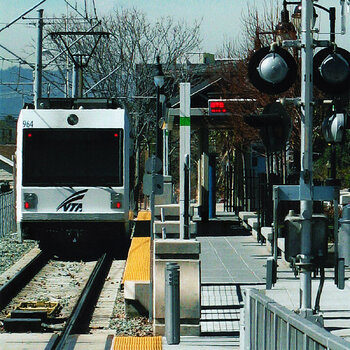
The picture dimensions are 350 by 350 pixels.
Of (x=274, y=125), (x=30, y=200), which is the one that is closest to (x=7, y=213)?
(x=30, y=200)

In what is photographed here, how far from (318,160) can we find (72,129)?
76.6ft

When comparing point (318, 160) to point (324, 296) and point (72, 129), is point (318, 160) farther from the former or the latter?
point (324, 296)

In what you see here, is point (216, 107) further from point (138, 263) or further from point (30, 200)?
point (138, 263)

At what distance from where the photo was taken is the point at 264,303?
299 inches

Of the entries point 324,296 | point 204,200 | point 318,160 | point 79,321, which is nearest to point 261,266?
point 324,296

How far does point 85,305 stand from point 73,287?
293 cm

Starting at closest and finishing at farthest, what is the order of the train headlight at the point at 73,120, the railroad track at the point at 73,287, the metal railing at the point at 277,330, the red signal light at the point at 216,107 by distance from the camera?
the metal railing at the point at 277,330, the railroad track at the point at 73,287, the train headlight at the point at 73,120, the red signal light at the point at 216,107

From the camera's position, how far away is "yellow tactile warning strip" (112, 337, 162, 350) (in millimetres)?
10964

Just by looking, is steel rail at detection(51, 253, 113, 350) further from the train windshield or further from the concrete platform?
the train windshield

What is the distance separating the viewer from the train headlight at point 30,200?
2111 centimetres

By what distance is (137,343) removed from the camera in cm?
1120

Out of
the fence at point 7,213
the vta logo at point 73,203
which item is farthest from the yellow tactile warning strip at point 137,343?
the fence at point 7,213

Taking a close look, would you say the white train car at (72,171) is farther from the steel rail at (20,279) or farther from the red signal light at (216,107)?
the red signal light at (216,107)

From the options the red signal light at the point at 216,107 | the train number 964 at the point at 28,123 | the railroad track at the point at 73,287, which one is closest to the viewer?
the railroad track at the point at 73,287
